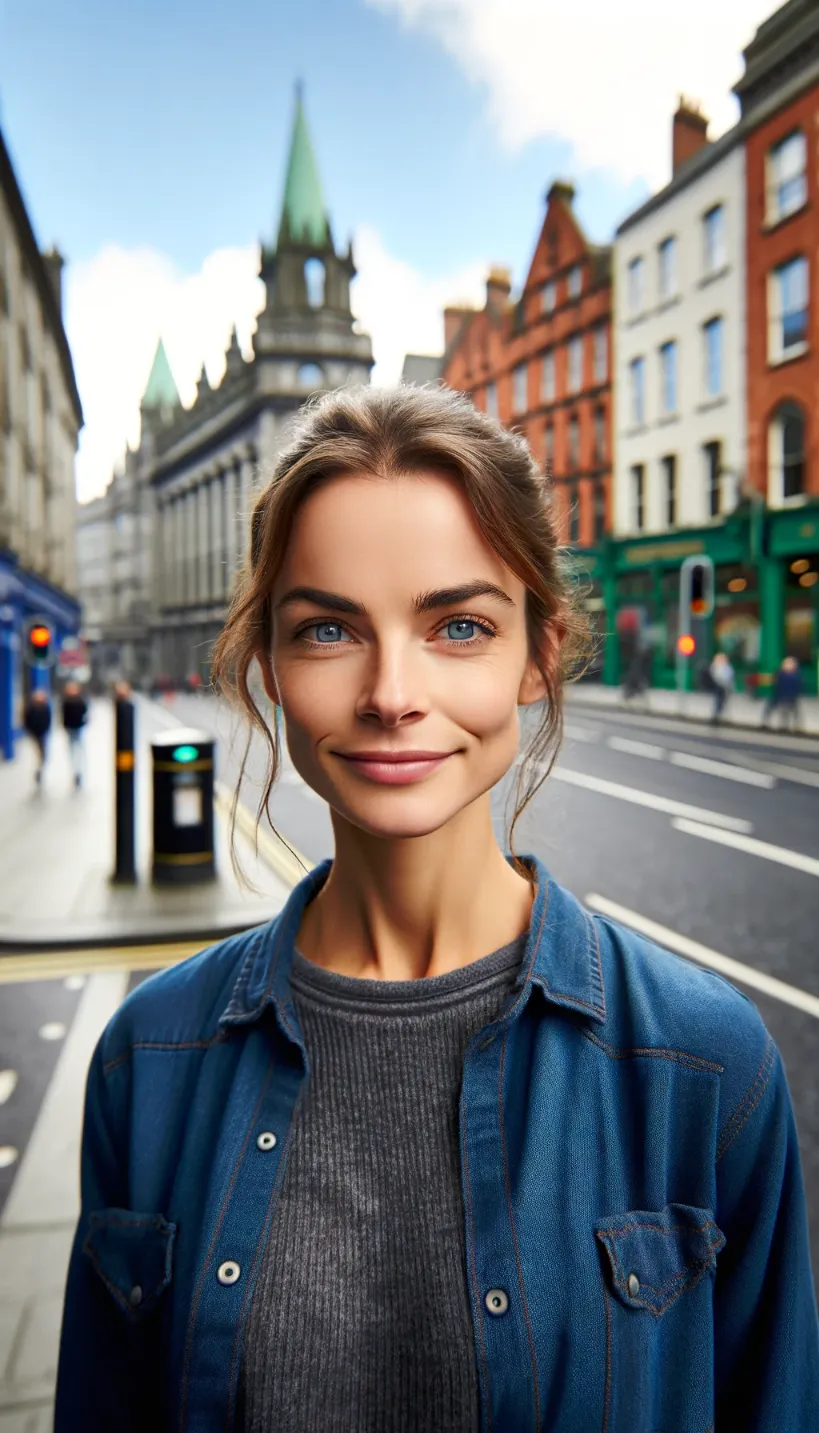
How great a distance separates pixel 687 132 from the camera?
45.3ft

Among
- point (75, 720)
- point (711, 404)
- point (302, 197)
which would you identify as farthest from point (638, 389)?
point (302, 197)

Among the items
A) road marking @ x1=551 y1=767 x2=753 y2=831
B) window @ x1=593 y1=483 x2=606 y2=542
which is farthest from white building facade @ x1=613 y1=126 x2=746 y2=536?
road marking @ x1=551 y1=767 x2=753 y2=831

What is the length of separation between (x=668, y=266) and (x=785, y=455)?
3.51 m

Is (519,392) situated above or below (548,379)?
below

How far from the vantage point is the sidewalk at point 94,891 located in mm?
4680

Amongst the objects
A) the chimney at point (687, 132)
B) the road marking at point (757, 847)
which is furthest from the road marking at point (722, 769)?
the chimney at point (687, 132)

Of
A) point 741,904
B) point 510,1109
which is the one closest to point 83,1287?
point 510,1109

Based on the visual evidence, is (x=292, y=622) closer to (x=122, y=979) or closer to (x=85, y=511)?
(x=122, y=979)

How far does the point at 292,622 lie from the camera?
0.87 m

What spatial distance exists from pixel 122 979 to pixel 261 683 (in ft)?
11.6

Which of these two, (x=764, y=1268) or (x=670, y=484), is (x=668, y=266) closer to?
(x=670, y=484)

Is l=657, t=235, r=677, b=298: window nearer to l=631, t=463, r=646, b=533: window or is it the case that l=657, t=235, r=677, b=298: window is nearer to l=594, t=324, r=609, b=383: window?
l=594, t=324, r=609, b=383: window

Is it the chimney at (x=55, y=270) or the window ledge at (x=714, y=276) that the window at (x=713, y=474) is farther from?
the chimney at (x=55, y=270)

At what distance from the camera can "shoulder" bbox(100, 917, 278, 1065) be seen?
1003 mm
